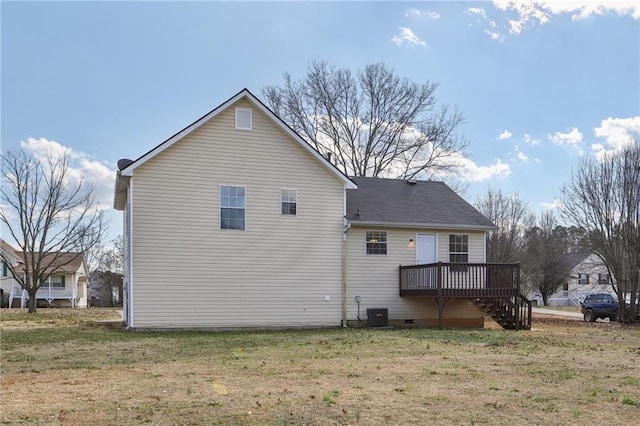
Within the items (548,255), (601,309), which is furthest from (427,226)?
(548,255)

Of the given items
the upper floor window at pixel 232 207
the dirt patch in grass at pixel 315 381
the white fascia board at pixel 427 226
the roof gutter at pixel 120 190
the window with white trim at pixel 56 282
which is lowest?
the window with white trim at pixel 56 282

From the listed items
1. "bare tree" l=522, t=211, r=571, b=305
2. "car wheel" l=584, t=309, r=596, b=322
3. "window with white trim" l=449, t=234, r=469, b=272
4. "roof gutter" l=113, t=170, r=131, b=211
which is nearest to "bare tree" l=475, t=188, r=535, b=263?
"bare tree" l=522, t=211, r=571, b=305

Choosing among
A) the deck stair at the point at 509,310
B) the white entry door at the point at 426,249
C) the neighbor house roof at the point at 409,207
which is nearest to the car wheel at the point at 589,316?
the deck stair at the point at 509,310

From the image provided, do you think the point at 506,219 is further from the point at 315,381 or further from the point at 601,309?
the point at 315,381

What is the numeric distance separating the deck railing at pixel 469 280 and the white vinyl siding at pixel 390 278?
0.91 metres

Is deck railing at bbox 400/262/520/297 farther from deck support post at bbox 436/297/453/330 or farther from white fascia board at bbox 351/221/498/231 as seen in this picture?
white fascia board at bbox 351/221/498/231

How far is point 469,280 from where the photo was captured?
18.7m

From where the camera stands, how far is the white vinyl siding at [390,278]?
19156 mm

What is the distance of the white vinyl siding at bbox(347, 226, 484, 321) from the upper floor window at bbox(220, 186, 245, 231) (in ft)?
12.5

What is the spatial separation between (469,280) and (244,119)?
9100mm

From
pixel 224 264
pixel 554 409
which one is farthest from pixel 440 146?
pixel 554 409

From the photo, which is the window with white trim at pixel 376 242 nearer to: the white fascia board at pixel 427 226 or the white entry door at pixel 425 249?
the white fascia board at pixel 427 226

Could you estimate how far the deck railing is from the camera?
715 inches

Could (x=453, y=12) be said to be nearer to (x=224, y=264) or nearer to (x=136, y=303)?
(x=224, y=264)
